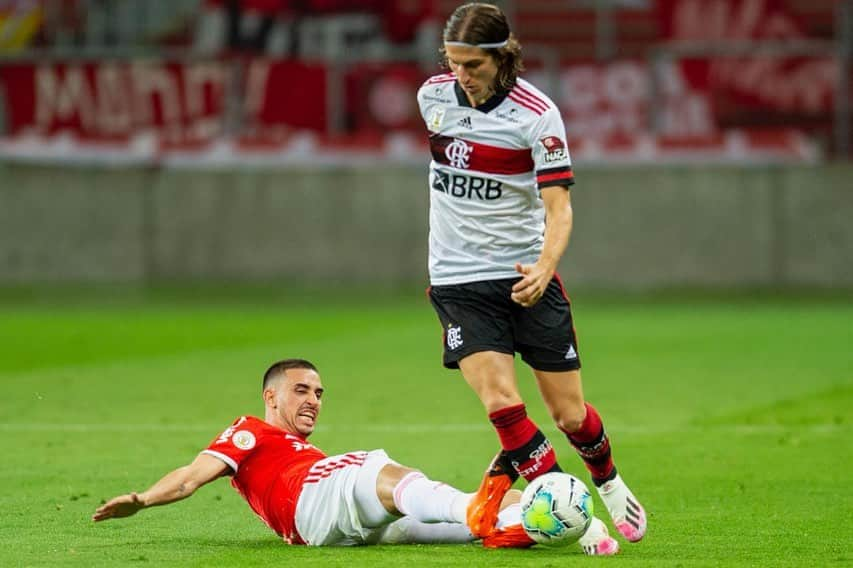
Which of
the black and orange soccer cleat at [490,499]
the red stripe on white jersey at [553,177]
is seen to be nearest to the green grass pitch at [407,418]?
the black and orange soccer cleat at [490,499]

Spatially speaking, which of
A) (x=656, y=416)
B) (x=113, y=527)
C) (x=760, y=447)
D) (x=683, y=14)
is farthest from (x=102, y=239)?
(x=113, y=527)

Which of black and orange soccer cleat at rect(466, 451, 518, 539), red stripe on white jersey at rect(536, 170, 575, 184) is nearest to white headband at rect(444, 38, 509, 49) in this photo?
red stripe on white jersey at rect(536, 170, 575, 184)

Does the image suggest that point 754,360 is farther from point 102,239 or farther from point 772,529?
point 102,239

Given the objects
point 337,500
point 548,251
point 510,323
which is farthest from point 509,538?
point 548,251

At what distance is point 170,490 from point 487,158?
1797 mm

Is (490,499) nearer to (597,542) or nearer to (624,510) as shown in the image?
(597,542)

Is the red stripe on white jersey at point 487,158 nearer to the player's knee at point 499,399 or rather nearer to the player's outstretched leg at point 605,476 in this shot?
the player's knee at point 499,399

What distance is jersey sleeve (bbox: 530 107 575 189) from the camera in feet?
21.7

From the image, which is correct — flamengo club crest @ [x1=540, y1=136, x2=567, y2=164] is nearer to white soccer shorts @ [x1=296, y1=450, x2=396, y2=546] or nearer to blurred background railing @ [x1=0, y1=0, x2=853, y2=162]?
white soccer shorts @ [x1=296, y1=450, x2=396, y2=546]

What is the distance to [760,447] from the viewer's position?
9922mm

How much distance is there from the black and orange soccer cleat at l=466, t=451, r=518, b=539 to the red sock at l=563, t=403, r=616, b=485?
16.0 inches

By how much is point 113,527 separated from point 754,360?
9.22 meters

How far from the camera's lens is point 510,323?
22.4 feet

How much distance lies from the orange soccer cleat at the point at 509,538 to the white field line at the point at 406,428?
4.13 m
